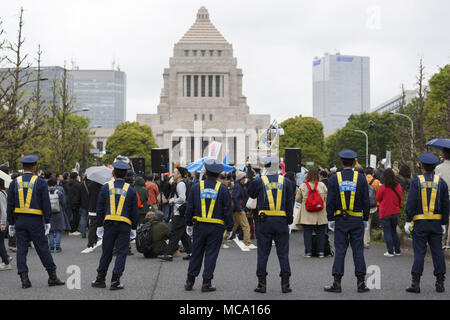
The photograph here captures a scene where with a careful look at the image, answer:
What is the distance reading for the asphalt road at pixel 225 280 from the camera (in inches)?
326

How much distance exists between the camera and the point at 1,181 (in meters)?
11.2

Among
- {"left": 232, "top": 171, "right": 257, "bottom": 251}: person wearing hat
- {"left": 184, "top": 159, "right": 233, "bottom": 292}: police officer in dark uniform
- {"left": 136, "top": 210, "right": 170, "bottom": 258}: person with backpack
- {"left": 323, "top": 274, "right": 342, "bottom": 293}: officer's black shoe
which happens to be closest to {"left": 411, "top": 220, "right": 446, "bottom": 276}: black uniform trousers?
{"left": 323, "top": 274, "right": 342, "bottom": 293}: officer's black shoe

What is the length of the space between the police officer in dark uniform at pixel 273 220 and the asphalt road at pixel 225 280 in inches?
11.7

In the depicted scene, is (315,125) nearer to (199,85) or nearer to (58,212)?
(199,85)

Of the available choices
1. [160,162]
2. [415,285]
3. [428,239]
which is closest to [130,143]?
[160,162]

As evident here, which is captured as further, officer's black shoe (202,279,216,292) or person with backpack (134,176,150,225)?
person with backpack (134,176,150,225)

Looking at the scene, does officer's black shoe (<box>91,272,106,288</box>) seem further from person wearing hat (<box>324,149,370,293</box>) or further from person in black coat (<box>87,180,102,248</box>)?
person in black coat (<box>87,180,102,248</box>)

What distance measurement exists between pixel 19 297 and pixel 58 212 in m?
5.90

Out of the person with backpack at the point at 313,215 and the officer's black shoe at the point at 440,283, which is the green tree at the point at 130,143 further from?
the officer's black shoe at the point at 440,283

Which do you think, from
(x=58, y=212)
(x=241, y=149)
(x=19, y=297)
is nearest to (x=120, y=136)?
(x=241, y=149)

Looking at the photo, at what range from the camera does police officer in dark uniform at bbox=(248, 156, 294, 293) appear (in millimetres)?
8594

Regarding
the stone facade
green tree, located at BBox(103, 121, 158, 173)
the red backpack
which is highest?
the stone facade

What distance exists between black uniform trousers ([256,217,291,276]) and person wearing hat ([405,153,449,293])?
5.52 feet

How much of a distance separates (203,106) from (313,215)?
96158 millimetres
